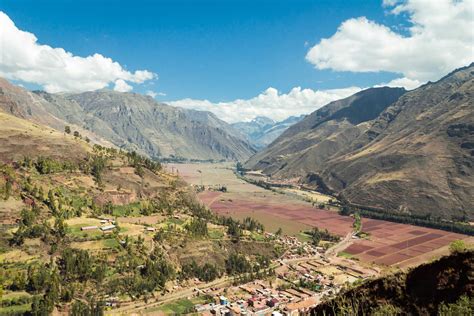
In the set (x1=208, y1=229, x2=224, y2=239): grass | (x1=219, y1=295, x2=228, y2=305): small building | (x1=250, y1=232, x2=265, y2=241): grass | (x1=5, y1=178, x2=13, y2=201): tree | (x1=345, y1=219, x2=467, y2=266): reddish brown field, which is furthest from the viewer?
(x1=250, y1=232, x2=265, y2=241): grass

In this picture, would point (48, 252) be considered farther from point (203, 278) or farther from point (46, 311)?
point (203, 278)

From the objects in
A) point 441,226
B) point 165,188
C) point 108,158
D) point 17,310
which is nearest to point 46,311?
point 17,310

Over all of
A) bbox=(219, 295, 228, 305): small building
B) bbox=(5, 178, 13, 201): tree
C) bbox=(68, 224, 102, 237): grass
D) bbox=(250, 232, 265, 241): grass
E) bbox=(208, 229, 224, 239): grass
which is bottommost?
bbox=(219, 295, 228, 305): small building

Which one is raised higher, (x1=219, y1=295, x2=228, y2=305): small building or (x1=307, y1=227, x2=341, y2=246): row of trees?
(x1=307, y1=227, x2=341, y2=246): row of trees

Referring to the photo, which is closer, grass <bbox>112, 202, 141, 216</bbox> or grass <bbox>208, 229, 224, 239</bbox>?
grass <bbox>208, 229, 224, 239</bbox>

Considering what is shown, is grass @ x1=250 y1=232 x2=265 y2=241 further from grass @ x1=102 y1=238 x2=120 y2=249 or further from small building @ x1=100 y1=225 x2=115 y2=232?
grass @ x1=102 y1=238 x2=120 y2=249

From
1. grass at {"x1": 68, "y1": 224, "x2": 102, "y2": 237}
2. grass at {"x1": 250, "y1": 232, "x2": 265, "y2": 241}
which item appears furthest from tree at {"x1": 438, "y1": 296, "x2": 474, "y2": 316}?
grass at {"x1": 250, "y1": 232, "x2": 265, "y2": 241}

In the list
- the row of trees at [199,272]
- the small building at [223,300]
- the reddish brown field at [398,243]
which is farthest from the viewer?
the reddish brown field at [398,243]

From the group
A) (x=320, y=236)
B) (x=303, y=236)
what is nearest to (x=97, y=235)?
(x=303, y=236)

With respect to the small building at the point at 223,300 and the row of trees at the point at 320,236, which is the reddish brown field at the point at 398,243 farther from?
the small building at the point at 223,300

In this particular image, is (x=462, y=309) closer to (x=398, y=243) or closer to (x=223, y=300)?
(x=223, y=300)

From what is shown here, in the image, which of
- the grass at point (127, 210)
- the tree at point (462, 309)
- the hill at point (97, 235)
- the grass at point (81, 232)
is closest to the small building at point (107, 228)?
the hill at point (97, 235)
